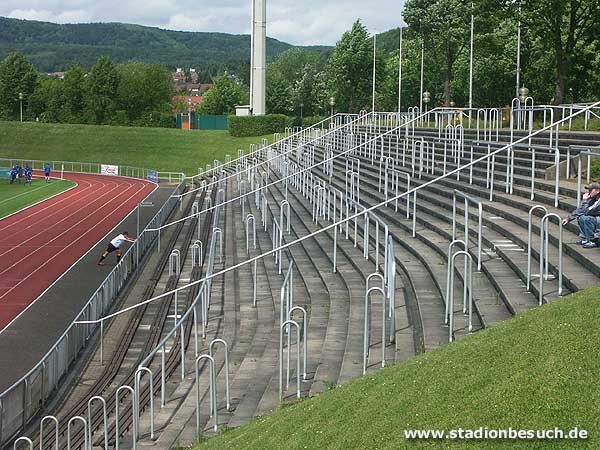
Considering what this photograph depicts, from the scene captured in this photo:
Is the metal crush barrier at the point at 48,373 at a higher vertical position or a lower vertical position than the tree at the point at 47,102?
lower

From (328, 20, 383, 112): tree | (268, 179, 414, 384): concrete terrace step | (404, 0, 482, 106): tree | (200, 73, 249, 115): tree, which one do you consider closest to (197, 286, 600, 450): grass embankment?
(268, 179, 414, 384): concrete terrace step

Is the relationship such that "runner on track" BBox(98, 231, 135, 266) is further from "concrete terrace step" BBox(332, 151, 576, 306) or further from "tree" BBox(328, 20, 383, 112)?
"tree" BBox(328, 20, 383, 112)

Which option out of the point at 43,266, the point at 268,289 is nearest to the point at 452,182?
the point at 268,289

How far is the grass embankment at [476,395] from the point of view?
7195mm

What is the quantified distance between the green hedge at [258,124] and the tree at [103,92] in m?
37.1

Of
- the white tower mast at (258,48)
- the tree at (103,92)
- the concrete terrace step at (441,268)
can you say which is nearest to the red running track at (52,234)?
the concrete terrace step at (441,268)

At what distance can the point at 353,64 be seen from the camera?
7312 centimetres

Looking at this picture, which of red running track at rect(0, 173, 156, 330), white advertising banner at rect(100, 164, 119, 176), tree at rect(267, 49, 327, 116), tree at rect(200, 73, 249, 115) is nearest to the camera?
red running track at rect(0, 173, 156, 330)

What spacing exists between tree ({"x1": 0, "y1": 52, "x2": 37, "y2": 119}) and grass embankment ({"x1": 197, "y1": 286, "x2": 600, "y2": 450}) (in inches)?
4578

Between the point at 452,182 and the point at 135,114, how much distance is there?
10443 centimetres

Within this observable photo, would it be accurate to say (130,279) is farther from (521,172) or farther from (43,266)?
(521,172)

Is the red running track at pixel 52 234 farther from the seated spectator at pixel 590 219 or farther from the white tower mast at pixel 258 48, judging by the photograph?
the white tower mast at pixel 258 48

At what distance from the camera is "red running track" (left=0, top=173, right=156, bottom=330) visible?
2789 cm

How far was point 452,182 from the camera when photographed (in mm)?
23828
